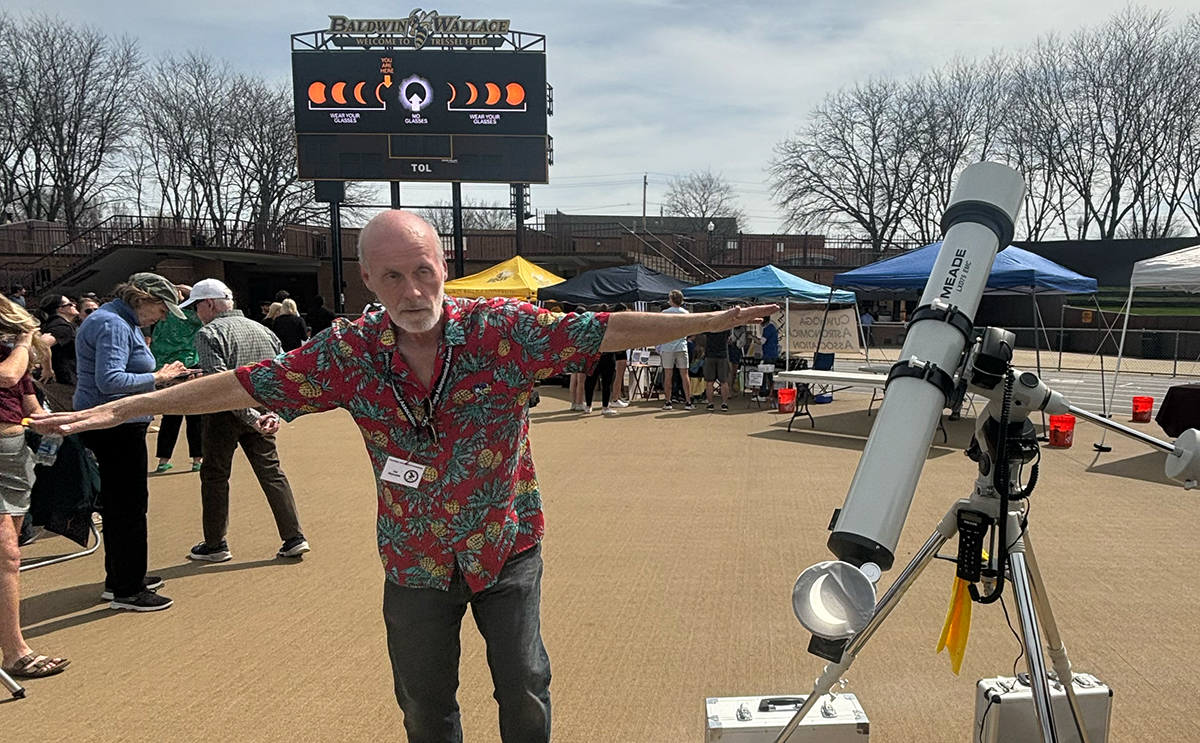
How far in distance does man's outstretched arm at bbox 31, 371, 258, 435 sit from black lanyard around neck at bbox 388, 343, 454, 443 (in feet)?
1.32

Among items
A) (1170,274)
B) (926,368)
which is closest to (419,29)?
(1170,274)

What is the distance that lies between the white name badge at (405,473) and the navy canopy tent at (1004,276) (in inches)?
336

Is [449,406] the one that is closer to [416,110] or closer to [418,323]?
[418,323]

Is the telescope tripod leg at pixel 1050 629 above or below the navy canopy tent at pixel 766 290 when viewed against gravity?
below

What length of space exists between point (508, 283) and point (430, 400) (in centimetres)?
1340

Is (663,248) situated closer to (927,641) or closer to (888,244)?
(888,244)

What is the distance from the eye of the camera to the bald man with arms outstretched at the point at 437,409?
1956mm

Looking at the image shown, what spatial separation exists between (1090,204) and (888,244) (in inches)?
388

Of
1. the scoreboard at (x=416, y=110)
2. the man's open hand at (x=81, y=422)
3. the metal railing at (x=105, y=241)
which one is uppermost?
the scoreboard at (x=416, y=110)

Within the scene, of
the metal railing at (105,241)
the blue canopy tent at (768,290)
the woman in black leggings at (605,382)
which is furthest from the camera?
the metal railing at (105,241)

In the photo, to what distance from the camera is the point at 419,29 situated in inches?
849

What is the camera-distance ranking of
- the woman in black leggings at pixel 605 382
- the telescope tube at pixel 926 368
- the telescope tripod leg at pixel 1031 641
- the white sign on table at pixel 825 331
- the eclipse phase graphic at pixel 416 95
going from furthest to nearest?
the eclipse phase graphic at pixel 416 95 < the white sign on table at pixel 825 331 < the woman in black leggings at pixel 605 382 < the telescope tripod leg at pixel 1031 641 < the telescope tube at pixel 926 368

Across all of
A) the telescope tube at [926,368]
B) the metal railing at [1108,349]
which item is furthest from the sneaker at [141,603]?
the metal railing at [1108,349]

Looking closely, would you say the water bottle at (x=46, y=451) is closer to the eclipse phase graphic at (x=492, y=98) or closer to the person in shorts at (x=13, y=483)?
the person in shorts at (x=13, y=483)
